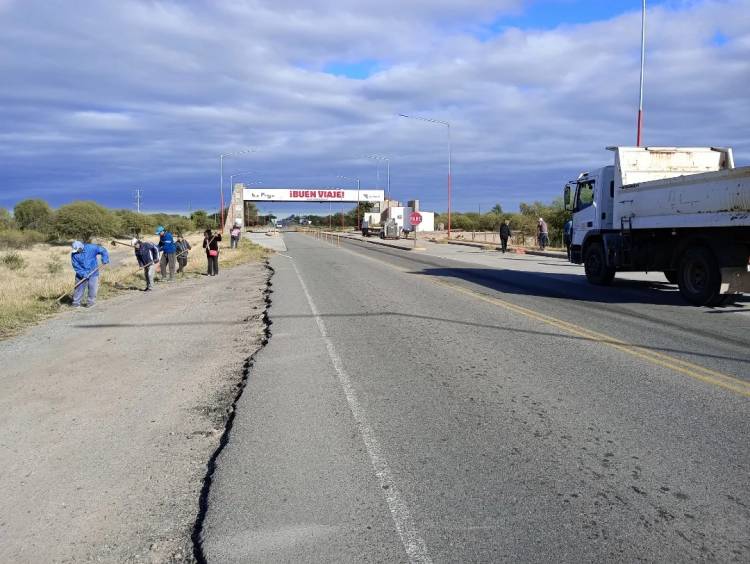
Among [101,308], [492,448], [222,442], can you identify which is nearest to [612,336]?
[492,448]

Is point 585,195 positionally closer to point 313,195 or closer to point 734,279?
point 734,279

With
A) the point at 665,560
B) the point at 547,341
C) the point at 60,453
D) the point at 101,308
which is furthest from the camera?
the point at 101,308

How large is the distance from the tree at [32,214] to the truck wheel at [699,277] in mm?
77478

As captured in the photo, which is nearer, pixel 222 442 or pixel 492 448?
pixel 492 448

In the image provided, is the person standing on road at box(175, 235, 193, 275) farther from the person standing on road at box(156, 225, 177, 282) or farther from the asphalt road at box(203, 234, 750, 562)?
the asphalt road at box(203, 234, 750, 562)

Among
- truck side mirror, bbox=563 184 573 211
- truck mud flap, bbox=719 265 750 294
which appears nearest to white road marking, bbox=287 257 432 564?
truck mud flap, bbox=719 265 750 294

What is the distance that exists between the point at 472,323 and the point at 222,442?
6.78 metres

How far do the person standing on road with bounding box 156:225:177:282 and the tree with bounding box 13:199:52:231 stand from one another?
63.1 metres

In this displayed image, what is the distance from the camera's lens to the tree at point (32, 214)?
8019 centimetres

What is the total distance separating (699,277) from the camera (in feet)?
45.7

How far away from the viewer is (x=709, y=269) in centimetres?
1343

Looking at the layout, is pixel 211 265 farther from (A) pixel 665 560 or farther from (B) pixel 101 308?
(A) pixel 665 560

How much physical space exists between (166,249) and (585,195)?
13131mm

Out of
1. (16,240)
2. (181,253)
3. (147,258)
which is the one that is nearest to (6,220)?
(16,240)
